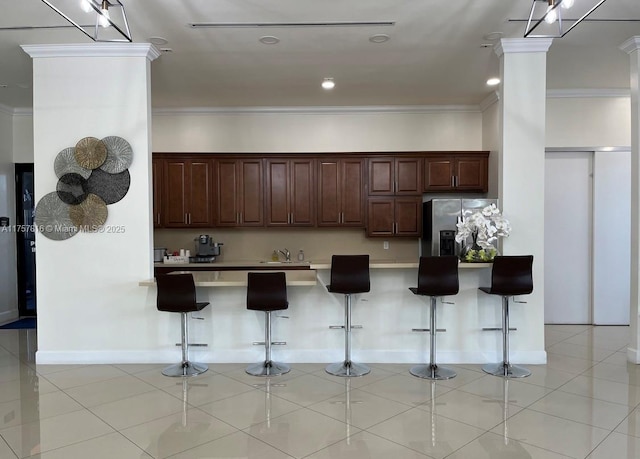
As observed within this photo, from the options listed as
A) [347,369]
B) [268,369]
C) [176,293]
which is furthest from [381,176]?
[176,293]

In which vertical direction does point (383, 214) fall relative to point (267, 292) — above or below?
above

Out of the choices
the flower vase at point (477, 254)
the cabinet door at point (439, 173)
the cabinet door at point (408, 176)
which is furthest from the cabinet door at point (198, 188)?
the flower vase at point (477, 254)

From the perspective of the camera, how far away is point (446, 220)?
5.60 metres

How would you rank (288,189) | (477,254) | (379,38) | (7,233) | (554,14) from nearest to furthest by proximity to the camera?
(554,14)
(379,38)
(477,254)
(288,189)
(7,233)

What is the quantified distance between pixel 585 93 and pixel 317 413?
5.17 metres

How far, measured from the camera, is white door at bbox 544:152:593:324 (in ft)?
19.1

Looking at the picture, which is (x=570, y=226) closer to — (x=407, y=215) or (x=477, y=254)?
(x=407, y=215)

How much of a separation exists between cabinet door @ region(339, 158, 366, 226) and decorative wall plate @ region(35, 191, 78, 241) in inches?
133

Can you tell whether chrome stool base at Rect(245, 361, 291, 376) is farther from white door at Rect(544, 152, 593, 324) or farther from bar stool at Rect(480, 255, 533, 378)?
white door at Rect(544, 152, 593, 324)

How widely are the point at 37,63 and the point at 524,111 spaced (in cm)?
465

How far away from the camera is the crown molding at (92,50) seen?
416 centimetres

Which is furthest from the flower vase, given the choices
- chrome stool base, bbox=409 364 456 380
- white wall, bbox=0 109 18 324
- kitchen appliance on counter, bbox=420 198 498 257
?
white wall, bbox=0 109 18 324

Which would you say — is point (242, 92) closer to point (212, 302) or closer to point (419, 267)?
point (212, 302)

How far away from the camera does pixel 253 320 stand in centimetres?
438
